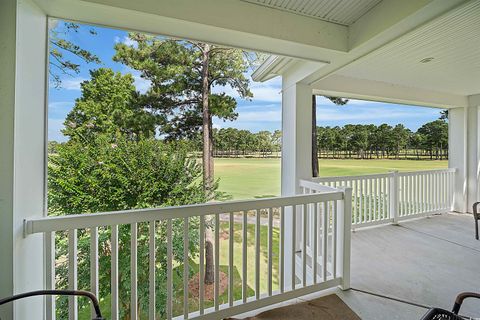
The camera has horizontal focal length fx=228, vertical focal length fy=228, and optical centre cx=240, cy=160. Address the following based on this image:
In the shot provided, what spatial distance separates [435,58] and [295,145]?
2.13 meters

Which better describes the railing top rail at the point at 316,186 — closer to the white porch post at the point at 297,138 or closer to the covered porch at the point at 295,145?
the covered porch at the point at 295,145

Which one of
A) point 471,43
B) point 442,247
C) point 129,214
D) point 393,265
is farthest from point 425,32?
point 129,214

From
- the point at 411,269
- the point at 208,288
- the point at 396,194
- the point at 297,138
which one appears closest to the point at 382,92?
the point at 396,194

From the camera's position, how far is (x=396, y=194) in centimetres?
436

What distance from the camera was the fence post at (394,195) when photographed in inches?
172

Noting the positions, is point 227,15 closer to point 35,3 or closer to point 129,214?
point 35,3

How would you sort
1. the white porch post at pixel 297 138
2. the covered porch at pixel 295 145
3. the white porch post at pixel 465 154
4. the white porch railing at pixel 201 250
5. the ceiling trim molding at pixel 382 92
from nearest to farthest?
1. the covered porch at pixel 295 145
2. the white porch railing at pixel 201 250
3. the white porch post at pixel 297 138
4. the ceiling trim molding at pixel 382 92
5. the white porch post at pixel 465 154

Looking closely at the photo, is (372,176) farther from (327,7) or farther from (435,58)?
(327,7)

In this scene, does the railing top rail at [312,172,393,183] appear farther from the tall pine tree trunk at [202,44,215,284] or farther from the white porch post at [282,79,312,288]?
the tall pine tree trunk at [202,44,215,284]

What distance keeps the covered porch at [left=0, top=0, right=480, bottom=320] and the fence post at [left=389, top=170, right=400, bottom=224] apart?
1.22 ft

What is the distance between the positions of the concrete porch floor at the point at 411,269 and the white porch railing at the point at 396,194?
0.26 meters

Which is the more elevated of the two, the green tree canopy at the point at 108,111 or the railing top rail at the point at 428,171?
the green tree canopy at the point at 108,111

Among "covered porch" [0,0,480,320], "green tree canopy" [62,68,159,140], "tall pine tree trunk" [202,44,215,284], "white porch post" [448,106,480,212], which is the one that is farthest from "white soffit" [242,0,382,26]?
"white porch post" [448,106,480,212]

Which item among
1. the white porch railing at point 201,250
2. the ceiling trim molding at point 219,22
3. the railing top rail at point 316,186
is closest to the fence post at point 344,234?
the white porch railing at point 201,250
